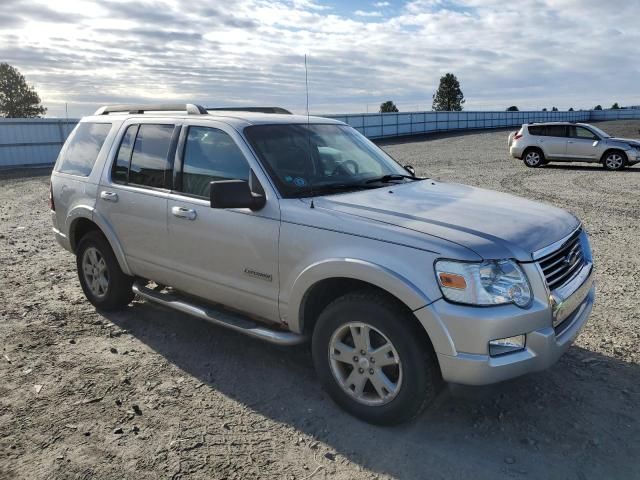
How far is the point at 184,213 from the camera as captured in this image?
4.24 m

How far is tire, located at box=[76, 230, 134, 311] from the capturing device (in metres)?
5.21

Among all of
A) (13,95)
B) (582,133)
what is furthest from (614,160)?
(13,95)

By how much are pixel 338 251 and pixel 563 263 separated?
1.40 metres

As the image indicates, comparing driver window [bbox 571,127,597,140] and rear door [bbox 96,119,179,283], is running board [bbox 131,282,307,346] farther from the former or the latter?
Result: driver window [bbox 571,127,597,140]

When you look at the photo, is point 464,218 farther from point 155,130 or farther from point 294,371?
point 155,130

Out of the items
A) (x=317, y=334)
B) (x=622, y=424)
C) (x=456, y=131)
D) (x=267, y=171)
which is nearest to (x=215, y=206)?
(x=267, y=171)

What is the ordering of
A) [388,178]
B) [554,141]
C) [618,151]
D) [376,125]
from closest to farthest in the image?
[388,178]
[618,151]
[554,141]
[376,125]

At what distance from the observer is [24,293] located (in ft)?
19.9

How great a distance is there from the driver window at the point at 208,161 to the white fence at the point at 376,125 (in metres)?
23.4

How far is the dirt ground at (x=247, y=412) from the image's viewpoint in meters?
Result: 3.07

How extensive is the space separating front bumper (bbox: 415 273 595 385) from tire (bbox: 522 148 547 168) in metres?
17.8

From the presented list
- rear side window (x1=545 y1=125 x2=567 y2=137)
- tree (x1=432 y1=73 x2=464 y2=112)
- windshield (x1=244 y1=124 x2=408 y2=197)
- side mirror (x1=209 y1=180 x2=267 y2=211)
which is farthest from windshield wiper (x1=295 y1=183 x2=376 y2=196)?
tree (x1=432 y1=73 x2=464 y2=112)

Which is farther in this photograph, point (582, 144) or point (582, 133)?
point (582, 133)

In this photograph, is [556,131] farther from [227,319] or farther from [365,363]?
[365,363]
